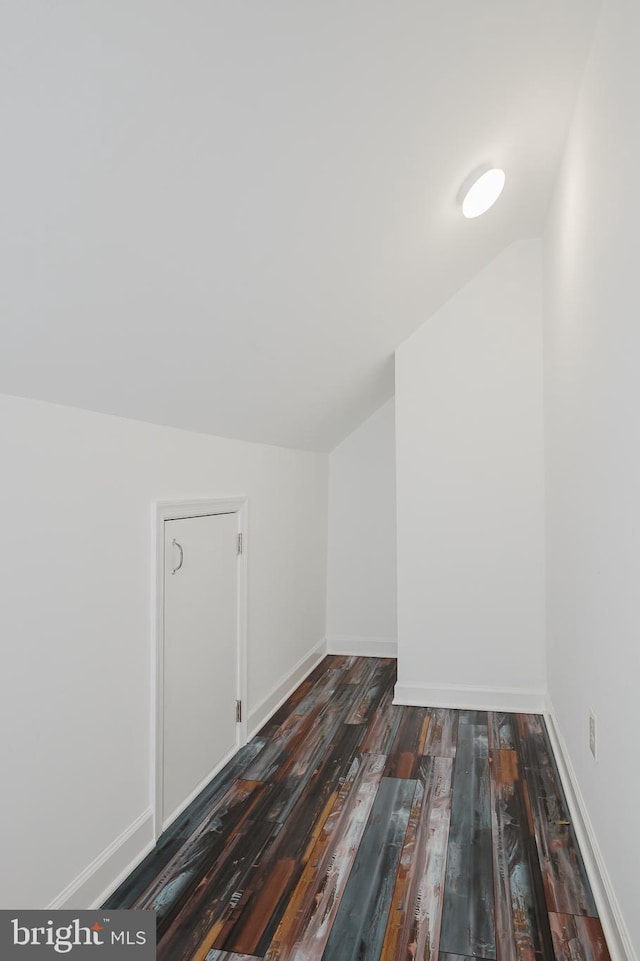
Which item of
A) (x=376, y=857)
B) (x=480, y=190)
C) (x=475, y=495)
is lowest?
(x=376, y=857)

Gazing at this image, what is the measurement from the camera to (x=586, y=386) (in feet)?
7.18

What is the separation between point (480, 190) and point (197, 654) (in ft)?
6.71

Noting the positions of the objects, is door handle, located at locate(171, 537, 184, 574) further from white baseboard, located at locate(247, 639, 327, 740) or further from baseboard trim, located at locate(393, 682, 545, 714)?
baseboard trim, located at locate(393, 682, 545, 714)

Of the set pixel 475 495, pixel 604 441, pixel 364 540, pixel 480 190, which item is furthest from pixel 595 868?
pixel 364 540

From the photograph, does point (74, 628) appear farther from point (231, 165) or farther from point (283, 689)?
point (283, 689)

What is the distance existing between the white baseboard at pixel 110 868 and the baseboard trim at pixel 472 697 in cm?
175

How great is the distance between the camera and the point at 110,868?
1928 mm

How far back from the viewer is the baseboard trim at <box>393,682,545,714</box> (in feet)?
11.4

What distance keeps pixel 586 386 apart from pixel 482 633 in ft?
5.74

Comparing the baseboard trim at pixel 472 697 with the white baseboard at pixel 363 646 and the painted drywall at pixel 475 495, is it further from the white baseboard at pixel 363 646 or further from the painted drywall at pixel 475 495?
the white baseboard at pixel 363 646

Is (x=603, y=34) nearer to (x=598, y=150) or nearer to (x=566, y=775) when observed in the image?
(x=598, y=150)

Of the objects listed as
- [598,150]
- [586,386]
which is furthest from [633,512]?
[598,150]

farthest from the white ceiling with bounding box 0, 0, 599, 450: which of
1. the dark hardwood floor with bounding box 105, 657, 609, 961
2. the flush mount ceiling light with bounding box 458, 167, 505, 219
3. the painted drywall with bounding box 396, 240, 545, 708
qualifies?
the dark hardwood floor with bounding box 105, 657, 609, 961

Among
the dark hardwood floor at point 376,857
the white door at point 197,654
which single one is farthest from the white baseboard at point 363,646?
the white door at point 197,654
